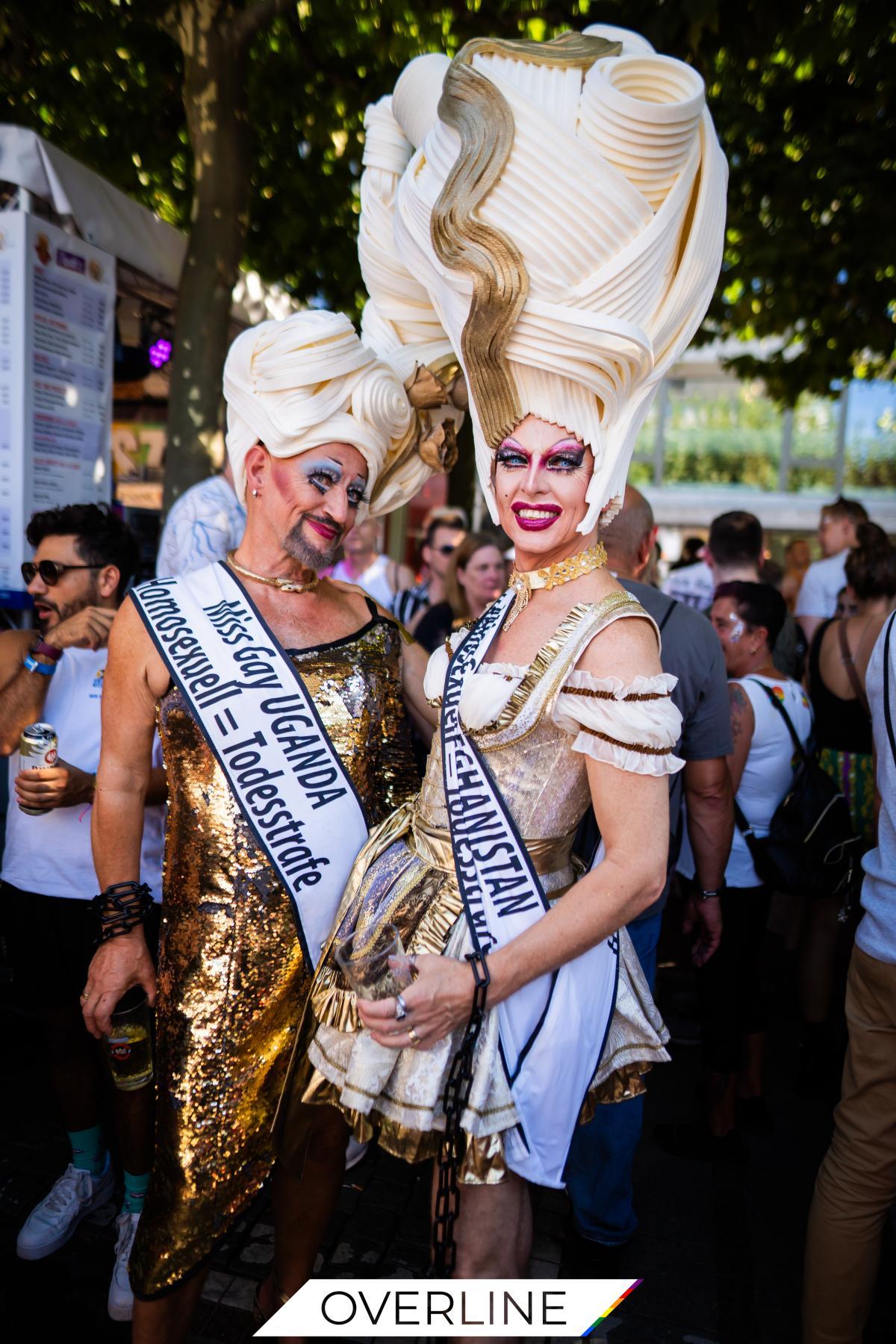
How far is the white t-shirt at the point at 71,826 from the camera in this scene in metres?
2.91

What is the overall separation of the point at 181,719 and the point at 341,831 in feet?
1.47

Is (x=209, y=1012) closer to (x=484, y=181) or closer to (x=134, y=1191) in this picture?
(x=134, y=1191)

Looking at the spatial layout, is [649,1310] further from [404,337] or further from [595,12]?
[595,12]

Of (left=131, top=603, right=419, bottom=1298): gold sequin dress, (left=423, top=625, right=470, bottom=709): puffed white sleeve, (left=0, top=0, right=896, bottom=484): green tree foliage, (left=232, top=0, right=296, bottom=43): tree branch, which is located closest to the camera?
(left=423, top=625, right=470, bottom=709): puffed white sleeve

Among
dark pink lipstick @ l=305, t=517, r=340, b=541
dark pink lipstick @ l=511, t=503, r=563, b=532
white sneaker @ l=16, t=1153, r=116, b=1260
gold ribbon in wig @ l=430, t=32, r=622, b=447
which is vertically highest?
gold ribbon in wig @ l=430, t=32, r=622, b=447

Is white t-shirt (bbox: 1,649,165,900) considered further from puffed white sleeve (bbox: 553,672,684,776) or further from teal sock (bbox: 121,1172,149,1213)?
puffed white sleeve (bbox: 553,672,684,776)

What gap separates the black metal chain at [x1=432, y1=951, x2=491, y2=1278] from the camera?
1.69 meters

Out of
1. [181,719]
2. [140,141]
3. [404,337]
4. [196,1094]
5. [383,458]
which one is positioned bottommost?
[196,1094]

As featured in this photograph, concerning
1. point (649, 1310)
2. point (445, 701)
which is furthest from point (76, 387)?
point (649, 1310)

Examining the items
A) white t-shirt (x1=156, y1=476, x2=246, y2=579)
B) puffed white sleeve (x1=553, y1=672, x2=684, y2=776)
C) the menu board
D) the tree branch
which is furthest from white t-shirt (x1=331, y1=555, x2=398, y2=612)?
puffed white sleeve (x1=553, y1=672, x2=684, y2=776)

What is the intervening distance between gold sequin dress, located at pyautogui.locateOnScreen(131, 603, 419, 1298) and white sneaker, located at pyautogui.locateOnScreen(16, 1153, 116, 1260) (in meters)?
0.86

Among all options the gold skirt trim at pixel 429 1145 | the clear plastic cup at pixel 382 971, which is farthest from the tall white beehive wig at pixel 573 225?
the gold skirt trim at pixel 429 1145

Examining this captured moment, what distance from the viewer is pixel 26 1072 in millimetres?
3754

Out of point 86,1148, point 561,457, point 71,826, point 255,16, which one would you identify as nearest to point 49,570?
point 71,826
